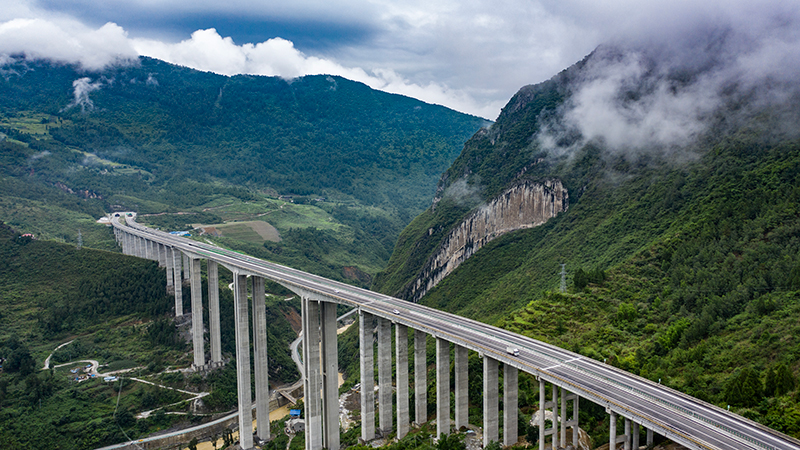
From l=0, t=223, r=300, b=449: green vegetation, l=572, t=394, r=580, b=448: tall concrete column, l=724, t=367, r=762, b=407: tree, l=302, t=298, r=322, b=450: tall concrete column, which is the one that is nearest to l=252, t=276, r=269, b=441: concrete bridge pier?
l=0, t=223, r=300, b=449: green vegetation

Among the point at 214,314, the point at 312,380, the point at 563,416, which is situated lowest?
the point at 312,380

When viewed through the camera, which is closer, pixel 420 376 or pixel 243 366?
pixel 420 376

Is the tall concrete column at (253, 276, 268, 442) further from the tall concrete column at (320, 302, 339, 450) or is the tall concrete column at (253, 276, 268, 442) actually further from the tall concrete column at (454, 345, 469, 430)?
the tall concrete column at (454, 345, 469, 430)

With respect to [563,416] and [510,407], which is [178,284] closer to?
[510,407]

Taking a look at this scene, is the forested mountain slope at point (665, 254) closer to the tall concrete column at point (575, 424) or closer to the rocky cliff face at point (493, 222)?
the rocky cliff face at point (493, 222)

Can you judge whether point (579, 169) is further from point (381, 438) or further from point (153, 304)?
point (153, 304)

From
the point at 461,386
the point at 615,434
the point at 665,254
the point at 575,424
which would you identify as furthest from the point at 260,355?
the point at 665,254

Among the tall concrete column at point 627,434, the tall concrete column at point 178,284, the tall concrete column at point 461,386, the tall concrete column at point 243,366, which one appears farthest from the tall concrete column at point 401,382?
the tall concrete column at point 178,284
